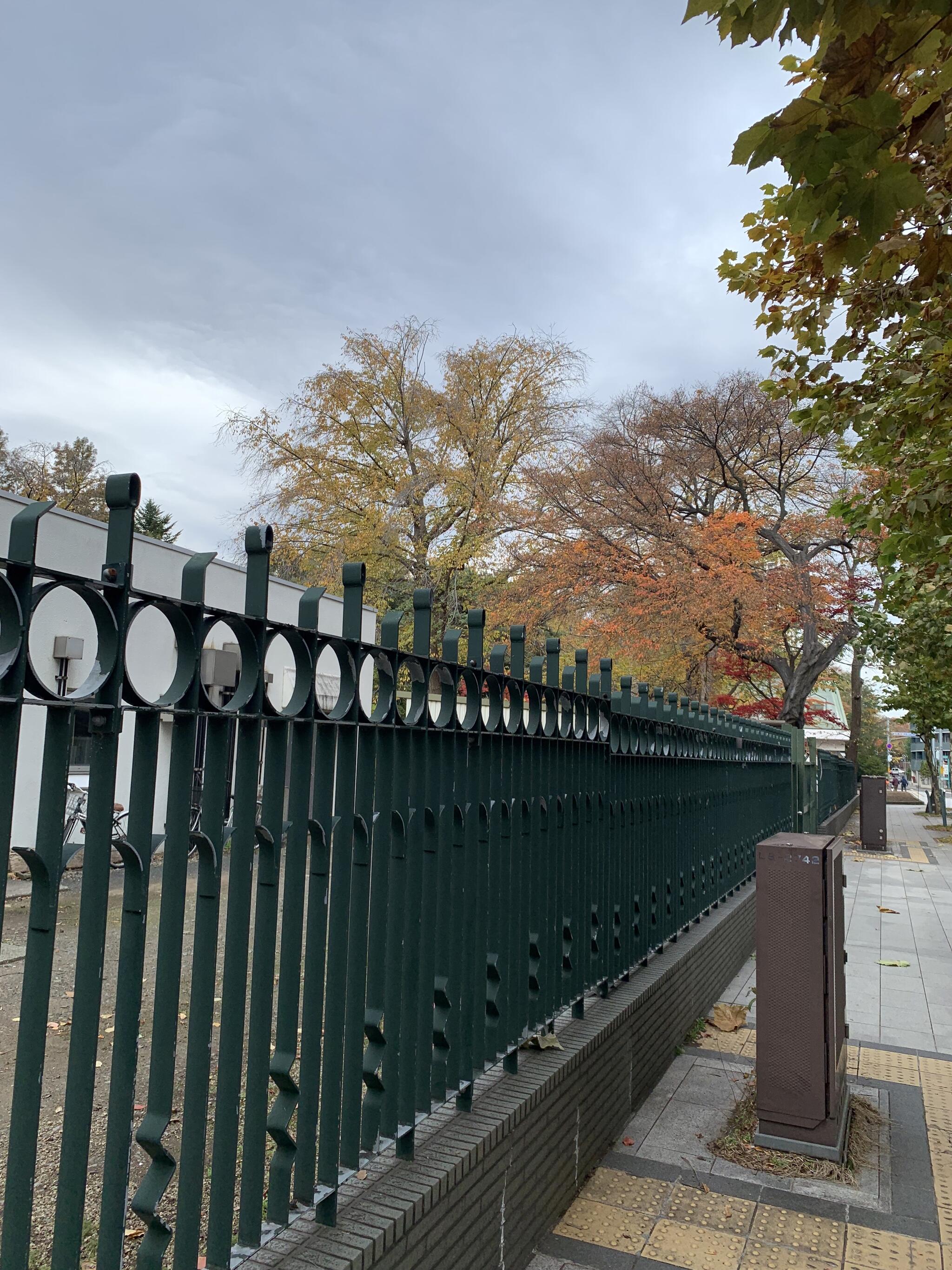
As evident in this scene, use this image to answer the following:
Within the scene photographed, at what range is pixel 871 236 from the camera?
2363mm

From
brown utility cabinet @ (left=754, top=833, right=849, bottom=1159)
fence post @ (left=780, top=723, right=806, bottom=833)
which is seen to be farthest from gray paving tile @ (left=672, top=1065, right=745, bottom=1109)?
fence post @ (left=780, top=723, right=806, bottom=833)

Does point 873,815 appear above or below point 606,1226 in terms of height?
above

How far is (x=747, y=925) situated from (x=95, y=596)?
7.86 meters

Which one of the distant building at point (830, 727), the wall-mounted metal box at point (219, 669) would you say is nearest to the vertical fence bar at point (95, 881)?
the wall-mounted metal box at point (219, 669)

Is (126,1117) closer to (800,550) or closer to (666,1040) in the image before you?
(666,1040)

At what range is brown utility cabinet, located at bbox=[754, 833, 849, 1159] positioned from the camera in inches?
168

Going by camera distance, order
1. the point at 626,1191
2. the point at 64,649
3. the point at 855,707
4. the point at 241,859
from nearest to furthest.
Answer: the point at 241,859 → the point at 626,1191 → the point at 64,649 → the point at 855,707

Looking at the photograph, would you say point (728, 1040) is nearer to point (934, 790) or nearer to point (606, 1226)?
point (606, 1226)

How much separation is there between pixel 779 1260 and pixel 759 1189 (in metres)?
0.59

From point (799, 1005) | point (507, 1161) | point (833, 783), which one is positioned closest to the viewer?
point (507, 1161)

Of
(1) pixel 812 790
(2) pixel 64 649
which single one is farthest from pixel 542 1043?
(1) pixel 812 790

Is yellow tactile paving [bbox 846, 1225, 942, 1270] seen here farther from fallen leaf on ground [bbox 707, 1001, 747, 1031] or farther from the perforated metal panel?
fallen leaf on ground [bbox 707, 1001, 747, 1031]

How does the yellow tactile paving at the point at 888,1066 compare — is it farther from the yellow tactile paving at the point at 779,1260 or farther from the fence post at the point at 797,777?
the fence post at the point at 797,777

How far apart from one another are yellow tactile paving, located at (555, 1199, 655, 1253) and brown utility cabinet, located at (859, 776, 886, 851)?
17615mm
